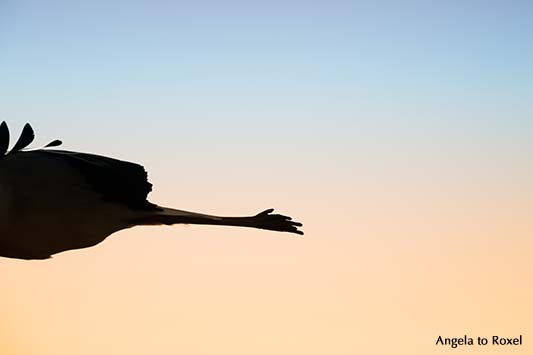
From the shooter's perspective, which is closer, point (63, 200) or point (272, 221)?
point (63, 200)

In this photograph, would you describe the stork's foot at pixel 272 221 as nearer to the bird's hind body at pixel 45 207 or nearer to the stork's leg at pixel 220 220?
the stork's leg at pixel 220 220

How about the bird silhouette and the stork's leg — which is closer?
the bird silhouette

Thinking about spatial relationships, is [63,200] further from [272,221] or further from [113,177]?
[272,221]

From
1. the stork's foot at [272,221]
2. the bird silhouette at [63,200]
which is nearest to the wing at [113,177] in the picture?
the bird silhouette at [63,200]

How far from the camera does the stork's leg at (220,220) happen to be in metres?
0.93

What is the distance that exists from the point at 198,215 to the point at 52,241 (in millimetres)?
222

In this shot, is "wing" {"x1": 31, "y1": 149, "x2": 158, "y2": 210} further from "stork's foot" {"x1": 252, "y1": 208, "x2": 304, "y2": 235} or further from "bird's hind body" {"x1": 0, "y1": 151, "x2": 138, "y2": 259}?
"stork's foot" {"x1": 252, "y1": 208, "x2": 304, "y2": 235}

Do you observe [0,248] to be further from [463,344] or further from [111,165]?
[463,344]

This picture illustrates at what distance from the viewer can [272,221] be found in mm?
949

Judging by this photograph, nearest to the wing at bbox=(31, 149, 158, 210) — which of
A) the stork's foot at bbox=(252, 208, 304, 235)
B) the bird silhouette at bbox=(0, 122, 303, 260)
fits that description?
the bird silhouette at bbox=(0, 122, 303, 260)

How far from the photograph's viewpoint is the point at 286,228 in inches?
37.6

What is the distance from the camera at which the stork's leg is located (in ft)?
3.04

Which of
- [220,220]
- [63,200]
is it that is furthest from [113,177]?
[220,220]

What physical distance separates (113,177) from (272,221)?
256 mm
